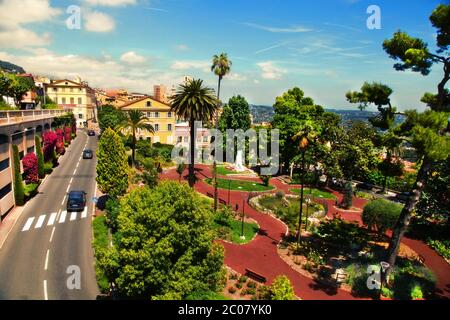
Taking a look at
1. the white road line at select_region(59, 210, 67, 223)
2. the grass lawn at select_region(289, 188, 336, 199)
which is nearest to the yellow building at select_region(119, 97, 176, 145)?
the grass lawn at select_region(289, 188, 336, 199)

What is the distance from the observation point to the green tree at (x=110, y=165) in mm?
35812

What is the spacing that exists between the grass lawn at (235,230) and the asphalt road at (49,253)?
13104 millimetres

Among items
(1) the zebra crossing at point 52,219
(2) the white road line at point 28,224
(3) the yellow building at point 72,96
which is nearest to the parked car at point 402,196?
(1) the zebra crossing at point 52,219

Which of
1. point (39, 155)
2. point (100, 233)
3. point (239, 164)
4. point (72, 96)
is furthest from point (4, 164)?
point (72, 96)

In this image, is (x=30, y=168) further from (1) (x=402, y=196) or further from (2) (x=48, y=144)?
(1) (x=402, y=196)

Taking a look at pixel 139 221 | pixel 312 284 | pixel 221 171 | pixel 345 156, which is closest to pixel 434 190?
pixel 312 284

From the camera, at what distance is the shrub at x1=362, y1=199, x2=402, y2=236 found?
33.9 m

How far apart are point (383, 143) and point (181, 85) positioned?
2734 cm

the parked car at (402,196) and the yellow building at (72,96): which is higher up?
the yellow building at (72,96)

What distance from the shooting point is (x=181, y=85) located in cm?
4244

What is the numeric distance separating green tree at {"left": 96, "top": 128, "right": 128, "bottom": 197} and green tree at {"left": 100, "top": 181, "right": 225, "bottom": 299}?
52.3 feet

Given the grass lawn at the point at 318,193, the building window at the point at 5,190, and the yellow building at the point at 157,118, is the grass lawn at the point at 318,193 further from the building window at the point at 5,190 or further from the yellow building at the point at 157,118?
the yellow building at the point at 157,118

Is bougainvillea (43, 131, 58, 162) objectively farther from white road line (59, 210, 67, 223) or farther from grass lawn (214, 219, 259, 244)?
grass lawn (214, 219, 259, 244)

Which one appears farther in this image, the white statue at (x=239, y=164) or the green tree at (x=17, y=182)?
the white statue at (x=239, y=164)
